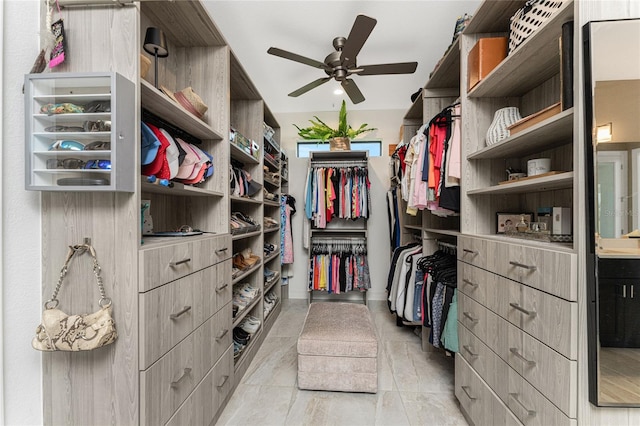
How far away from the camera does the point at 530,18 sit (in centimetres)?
121

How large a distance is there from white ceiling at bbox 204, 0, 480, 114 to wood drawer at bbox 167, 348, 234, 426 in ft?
8.35

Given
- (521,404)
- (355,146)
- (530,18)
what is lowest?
(521,404)

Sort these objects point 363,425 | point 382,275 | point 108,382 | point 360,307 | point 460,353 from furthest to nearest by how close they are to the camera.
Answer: point 382,275 < point 360,307 < point 460,353 < point 363,425 < point 108,382

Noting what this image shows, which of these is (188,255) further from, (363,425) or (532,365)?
(532,365)

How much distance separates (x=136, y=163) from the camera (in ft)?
3.31

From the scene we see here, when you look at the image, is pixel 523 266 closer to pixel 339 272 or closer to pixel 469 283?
pixel 469 283

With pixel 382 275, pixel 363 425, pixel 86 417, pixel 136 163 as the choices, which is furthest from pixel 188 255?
pixel 382 275

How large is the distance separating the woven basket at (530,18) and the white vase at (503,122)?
0.30 metres

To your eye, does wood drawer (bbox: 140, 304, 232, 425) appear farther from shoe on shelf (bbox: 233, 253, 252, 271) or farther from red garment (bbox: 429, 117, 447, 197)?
red garment (bbox: 429, 117, 447, 197)

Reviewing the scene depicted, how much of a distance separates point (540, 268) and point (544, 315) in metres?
0.17

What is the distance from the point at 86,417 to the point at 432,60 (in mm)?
3616

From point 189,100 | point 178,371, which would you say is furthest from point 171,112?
point 178,371

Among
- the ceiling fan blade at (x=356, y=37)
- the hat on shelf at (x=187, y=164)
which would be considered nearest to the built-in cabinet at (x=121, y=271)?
the hat on shelf at (x=187, y=164)

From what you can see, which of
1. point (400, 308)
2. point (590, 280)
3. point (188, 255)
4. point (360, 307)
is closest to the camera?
point (590, 280)
